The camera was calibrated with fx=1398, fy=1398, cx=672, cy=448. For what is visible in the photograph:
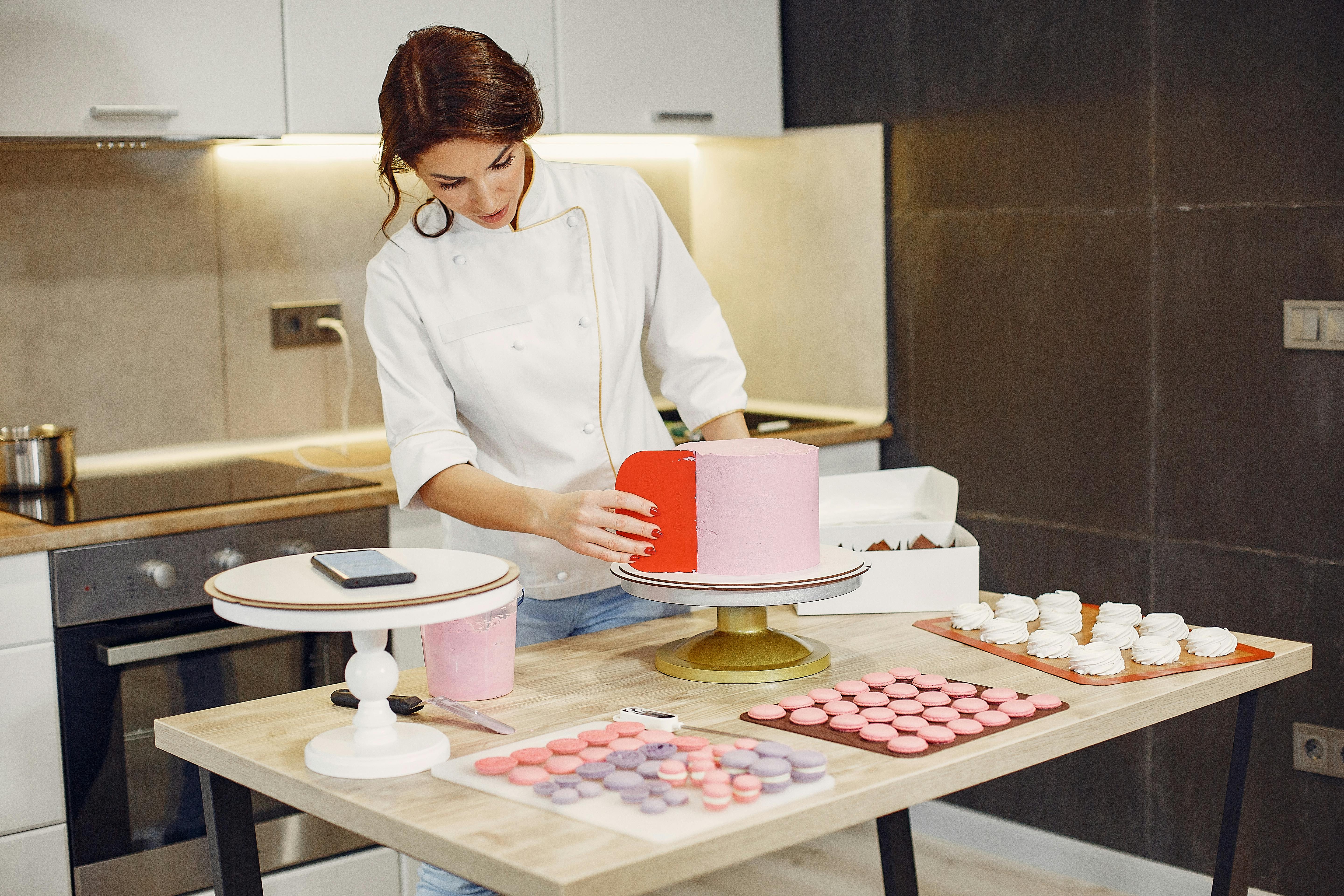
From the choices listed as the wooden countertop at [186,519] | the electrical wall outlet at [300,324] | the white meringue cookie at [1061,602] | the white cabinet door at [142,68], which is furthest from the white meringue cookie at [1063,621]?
the electrical wall outlet at [300,324]

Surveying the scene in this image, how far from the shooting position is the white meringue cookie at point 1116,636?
5.06 feet

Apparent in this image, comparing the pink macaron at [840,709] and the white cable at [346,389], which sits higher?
the white cable at [346,389]

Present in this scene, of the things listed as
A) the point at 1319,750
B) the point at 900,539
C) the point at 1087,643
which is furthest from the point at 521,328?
the point at 1319,750

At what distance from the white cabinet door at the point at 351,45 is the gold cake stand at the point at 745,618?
4.26ft

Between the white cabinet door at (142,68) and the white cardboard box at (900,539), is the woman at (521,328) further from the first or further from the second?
the white cabinet door at (142,68)

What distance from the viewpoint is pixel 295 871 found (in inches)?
92.6

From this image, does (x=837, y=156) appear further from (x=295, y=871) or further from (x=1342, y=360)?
(x=295, y=871)

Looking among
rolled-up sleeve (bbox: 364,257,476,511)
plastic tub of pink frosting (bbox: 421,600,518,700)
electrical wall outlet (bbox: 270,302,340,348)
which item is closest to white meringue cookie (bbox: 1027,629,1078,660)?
plastic tub of pink frosting (bbox: 421,600,518,700)

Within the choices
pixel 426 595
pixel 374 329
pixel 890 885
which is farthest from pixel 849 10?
pixel 426 595

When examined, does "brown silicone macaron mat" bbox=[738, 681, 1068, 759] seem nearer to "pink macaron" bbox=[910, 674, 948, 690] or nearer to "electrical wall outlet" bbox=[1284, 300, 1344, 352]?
"pink macaron" bbox=[910, 674, 948, 690]

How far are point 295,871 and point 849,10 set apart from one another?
6.67 feet

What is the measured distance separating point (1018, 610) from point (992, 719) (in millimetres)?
Result: 353

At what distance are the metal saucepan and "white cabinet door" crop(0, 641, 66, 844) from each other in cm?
38

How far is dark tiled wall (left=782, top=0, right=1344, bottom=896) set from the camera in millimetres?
2305
